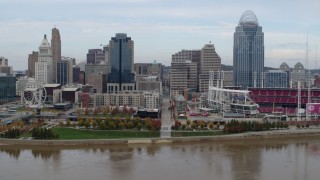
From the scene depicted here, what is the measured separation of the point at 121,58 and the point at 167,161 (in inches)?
901

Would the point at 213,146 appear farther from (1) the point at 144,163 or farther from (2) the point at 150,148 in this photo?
(1) the point at 144,163

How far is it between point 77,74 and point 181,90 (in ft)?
35.9

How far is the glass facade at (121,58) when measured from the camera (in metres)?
29.9

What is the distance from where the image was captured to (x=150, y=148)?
10516 mm

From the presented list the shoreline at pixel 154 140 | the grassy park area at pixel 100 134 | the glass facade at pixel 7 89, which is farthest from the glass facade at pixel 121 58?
the shoreline at pixel 154 140

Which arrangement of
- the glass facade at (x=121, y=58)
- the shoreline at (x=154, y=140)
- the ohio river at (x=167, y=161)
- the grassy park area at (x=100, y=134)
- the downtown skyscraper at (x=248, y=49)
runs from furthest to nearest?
the downtown skyscraper at (x=248, y=49), the glass facade at (x=121, y=58), the grassy park area at (x=100, y=134), the shoreline at (x=154, y=140), the ohio river at (x=167, y=161)

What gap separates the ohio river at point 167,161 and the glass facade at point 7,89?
1334cm

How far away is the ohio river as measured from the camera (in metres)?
7.98

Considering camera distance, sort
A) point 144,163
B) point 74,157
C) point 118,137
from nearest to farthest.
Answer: point 144,163 → point 74,157 → point 118,137

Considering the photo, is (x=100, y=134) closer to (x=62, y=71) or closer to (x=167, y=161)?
(x=167, y=161)

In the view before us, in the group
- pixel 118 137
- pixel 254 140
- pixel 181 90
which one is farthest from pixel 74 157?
pixel 181 90

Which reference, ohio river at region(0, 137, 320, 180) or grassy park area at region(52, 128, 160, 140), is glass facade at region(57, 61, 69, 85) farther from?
ohio river at region(0, 137, 320, 180)

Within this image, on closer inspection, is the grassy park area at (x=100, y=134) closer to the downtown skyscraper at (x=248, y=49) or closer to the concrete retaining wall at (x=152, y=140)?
the concrete retaining wall at (x=152, y=140)

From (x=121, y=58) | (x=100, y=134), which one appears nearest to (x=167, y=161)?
(x=100, y=134)
